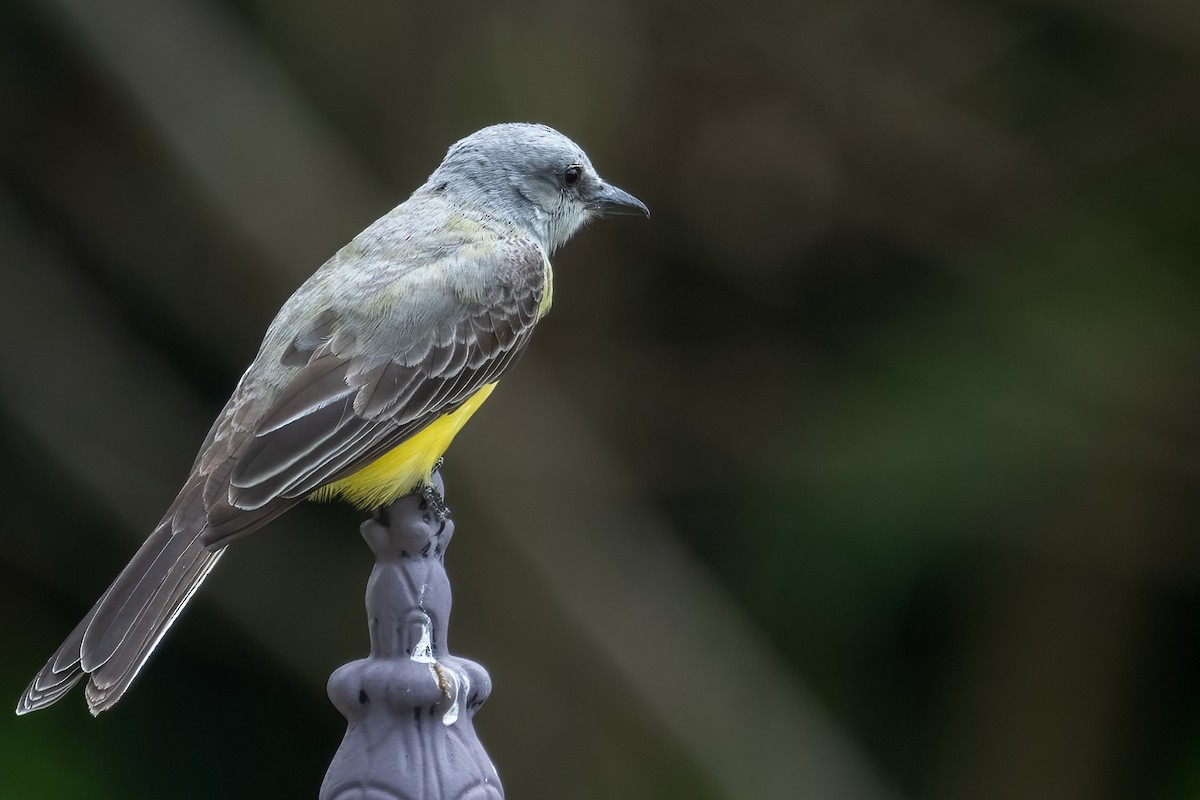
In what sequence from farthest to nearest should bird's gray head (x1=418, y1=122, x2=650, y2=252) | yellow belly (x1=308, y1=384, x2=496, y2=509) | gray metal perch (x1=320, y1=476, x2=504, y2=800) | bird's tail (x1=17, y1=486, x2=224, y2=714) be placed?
bird's gray head (x1=418, y1=122, x2=650, y2=252)
yellow belly (x1=308, y1=384, x2=496, y2=509)
bird's tail (x1=17, y1=486, x2=224, y2=714)
gray metal perch (x1=320, y1=476, x2=504, y2=800)

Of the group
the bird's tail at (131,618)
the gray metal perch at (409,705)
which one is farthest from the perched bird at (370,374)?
the gray metal perch at (409,705)

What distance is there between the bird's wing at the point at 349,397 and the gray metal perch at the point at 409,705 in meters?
0.82

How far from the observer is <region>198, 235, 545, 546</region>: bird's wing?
3.46m

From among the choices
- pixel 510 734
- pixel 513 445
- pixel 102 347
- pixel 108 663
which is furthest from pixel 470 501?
pixel 108 663

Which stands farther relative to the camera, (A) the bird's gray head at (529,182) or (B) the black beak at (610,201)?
(B) the black beak at (610,201)

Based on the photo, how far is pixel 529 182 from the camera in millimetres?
4664

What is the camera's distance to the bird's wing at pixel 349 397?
136 inches

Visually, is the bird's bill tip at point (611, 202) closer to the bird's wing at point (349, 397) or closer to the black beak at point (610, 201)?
the black beak at point (610, 201)

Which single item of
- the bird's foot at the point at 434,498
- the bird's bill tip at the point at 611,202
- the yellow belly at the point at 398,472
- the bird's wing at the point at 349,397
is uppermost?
the bird's wing at the point at 349,397

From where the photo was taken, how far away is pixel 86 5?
18.9 feet

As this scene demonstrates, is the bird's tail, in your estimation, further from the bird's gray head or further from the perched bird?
the bird's gray head

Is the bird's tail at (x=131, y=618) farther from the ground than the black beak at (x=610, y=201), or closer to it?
farther from the ground

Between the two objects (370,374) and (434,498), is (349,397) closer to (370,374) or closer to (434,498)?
(370,374)

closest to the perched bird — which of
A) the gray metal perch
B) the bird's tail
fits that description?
the bird's tail
